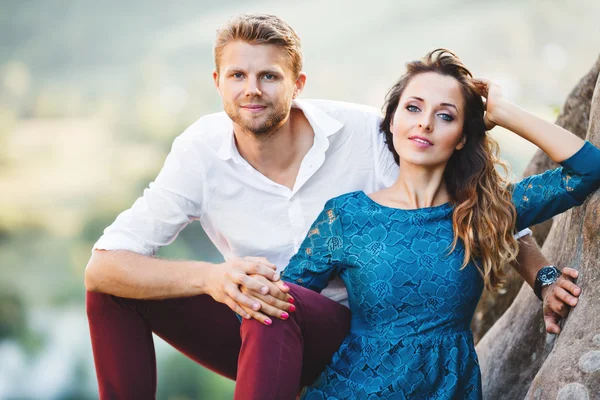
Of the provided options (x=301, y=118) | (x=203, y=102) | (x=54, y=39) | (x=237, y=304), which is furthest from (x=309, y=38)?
(x=237, y=304)

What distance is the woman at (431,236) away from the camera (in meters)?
2.13

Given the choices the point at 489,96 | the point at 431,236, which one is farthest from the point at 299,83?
the point at 431,236

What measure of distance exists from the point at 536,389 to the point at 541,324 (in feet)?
2.03

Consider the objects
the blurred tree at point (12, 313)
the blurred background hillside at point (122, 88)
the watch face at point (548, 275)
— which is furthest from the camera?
the blurred tree at point (12, 313)

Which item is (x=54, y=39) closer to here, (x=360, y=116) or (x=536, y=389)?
(x=360, y=116)

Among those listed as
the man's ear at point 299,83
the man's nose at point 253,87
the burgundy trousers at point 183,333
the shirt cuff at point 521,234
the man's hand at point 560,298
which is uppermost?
the man's ear at point 299,83

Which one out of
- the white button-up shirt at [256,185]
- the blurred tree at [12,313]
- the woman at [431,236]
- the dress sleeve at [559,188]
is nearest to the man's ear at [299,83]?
the white button-up shirt at [256,185]

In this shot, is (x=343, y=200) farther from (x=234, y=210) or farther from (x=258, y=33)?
(x=258, y=33)

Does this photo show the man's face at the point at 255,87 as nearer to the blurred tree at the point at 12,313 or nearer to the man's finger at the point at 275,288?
the man's finger at the point at 275,288

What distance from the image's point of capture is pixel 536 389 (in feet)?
6.48

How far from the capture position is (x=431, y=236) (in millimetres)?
2203

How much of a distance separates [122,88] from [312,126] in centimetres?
1100

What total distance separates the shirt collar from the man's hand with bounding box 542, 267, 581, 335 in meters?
0.90

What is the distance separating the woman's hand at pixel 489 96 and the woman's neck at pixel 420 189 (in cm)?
19
